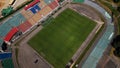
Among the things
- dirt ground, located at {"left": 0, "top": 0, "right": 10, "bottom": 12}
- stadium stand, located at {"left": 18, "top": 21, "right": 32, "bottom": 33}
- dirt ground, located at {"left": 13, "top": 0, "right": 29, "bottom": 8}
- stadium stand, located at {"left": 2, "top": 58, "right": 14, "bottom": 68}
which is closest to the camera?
stadium stand, located at {"left": 2, "top": 58, "right": 14, "bottom": 68}

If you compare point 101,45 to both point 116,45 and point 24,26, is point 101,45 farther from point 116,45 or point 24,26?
point 24,26

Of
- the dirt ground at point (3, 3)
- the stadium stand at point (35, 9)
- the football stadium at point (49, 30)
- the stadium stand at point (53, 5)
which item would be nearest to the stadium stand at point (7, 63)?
the football stadium at point (49, 30)

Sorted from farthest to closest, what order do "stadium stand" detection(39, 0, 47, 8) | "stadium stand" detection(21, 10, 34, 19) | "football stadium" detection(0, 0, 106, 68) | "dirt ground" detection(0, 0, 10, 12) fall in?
"stadium stand" detection(39, 0, 47, 8), "dirt ground" detection(0, 0, 10, 12), "stadium stand" detection(21, 10, 34, 19), "football stadium" detection(0, 0, 106, 68)

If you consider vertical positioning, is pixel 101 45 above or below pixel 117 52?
above

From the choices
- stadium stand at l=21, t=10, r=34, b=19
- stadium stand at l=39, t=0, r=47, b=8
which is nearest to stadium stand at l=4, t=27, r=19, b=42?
stadium stand at l=21, t=10, r=34, b=19

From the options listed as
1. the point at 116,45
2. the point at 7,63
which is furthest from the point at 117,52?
the point at 7,63

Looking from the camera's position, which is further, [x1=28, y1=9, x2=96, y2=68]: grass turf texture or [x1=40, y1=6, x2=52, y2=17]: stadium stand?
[x1=40, y1=6, x2=52, y2=17]: stadium stand

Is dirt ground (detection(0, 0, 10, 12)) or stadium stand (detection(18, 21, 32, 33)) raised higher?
dirt ground (detection(0, 0, 10, 12))

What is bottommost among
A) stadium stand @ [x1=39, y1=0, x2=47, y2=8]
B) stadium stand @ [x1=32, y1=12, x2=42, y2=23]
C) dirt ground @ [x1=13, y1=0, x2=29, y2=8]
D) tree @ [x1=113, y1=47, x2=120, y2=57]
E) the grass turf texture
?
tree @ [x1=113, y1=47, x2=120, y2=57]

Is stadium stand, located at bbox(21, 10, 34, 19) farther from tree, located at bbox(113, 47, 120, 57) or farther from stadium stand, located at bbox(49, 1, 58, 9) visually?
tree, located at bbox(113, 47, 120, 57)
